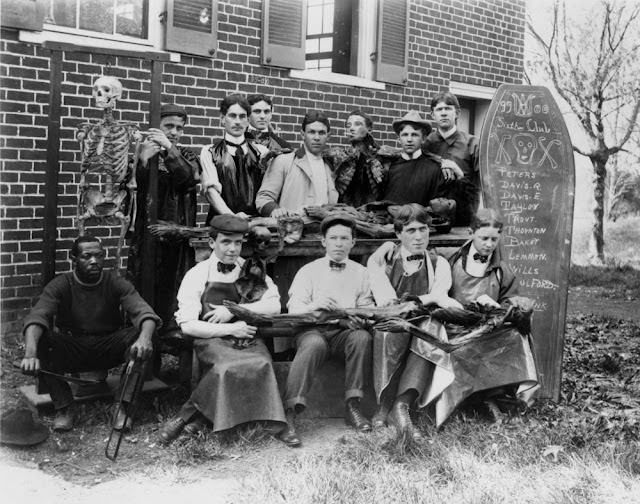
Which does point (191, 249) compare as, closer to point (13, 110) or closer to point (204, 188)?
point (204, 188)

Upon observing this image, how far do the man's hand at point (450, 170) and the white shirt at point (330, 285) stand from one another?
4.36 feet

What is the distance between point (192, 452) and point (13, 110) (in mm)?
3907

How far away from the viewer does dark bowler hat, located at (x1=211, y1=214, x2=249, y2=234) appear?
15.8ft

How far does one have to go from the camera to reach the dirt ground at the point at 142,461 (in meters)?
3.90

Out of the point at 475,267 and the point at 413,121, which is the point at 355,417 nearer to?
the point at 475,267

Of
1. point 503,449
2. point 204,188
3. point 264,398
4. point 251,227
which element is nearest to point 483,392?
point 503,449

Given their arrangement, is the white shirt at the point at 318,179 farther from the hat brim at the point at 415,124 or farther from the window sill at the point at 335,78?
the window sill at the point at 335,78

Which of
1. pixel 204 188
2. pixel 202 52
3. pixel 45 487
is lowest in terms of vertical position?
pixel 45 487

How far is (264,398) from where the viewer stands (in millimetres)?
4578

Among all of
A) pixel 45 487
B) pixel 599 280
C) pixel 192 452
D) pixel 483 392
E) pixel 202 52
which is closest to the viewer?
pixel 45 487

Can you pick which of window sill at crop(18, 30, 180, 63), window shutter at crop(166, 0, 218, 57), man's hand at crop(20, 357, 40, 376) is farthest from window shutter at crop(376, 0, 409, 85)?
man's hand at crop(20, 357, 40, 376)

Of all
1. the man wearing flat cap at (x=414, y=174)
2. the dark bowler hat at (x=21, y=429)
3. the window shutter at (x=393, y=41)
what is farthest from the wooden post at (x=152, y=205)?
the window shutter at (x=393, y=41)

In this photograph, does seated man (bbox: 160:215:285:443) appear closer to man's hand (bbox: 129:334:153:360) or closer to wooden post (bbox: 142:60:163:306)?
man's hand (bbox: 129:334:153:360)

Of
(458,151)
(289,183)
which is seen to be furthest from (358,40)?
(289,183)
